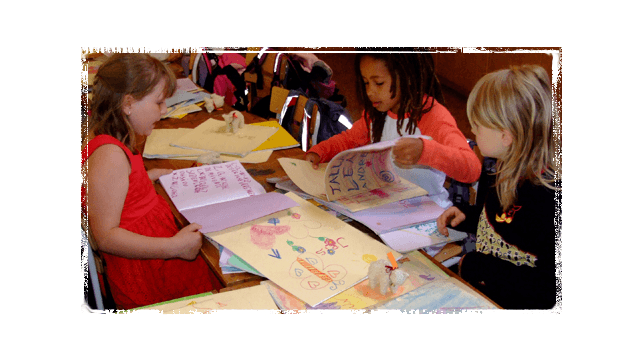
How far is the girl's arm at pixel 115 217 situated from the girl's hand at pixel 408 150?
1.47 ft

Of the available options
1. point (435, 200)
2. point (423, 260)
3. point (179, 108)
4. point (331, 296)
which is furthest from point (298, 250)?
point (179, 108)

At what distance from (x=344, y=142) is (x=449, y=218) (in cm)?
35

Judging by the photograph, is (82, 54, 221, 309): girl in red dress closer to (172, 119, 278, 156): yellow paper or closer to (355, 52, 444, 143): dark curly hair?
(172, 119, 278, 156): yellow paper

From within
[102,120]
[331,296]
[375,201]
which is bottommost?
[331,296]

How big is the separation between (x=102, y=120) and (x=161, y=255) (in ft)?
0.97

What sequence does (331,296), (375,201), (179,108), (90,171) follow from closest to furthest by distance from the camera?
(331,296)
(90,171)
(375,201)
(179,108)

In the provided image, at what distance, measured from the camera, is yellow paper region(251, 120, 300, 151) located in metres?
1.32

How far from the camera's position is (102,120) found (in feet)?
3.07

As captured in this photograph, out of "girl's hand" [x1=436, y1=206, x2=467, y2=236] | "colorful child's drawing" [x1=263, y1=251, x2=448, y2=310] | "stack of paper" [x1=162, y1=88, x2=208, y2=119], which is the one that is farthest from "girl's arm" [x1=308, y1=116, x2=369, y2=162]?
"stack of paper" [x1=162, y1=88, x2=208, y2=119]

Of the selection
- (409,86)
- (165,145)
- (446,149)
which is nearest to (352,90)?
(409,86)

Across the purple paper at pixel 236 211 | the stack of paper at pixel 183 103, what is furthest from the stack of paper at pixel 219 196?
the stack of paper at pixel 183 103

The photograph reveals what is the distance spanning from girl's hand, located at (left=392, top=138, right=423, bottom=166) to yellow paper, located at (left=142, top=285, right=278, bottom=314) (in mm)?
429

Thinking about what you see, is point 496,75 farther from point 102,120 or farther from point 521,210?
point 102,120

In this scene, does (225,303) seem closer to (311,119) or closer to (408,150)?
(408,150)
